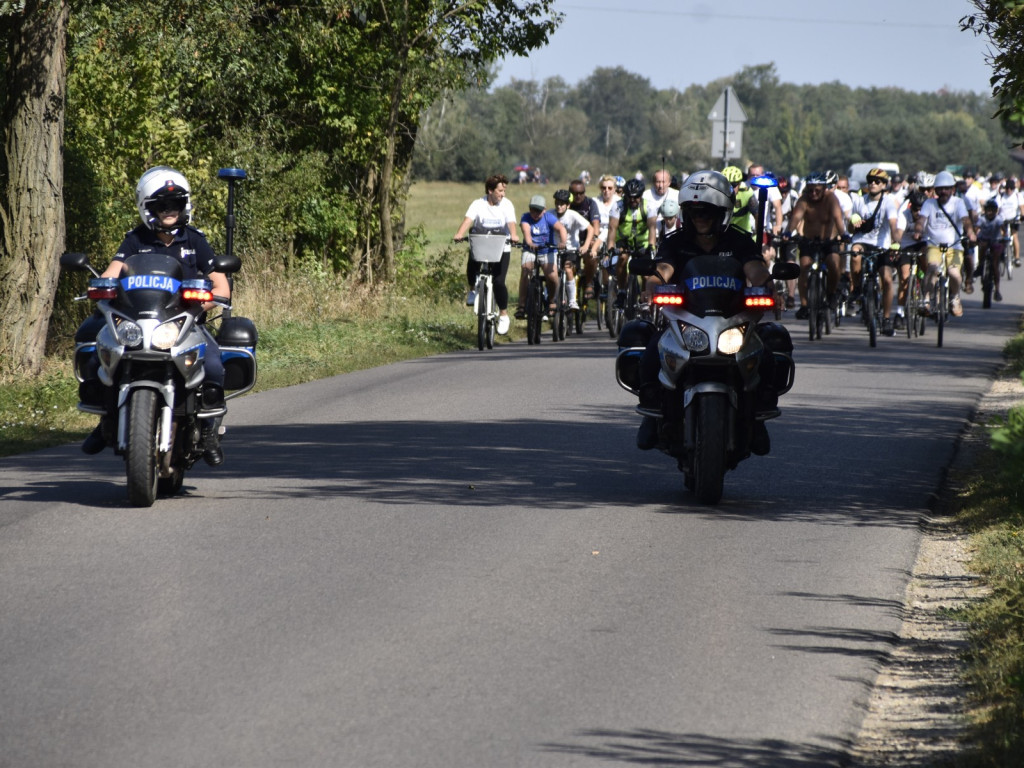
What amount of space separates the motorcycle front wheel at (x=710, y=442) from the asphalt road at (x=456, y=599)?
20cm

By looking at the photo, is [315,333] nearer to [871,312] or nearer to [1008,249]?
[871,312]

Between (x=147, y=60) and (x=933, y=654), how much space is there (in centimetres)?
1583

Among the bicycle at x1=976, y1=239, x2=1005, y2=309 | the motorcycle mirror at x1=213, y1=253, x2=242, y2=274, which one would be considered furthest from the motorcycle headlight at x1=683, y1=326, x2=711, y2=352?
the bicycle at x1=976, y1=239, x2=1005, y2=309

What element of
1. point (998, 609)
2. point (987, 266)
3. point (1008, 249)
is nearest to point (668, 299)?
point (998, 609)

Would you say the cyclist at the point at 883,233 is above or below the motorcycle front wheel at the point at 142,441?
above

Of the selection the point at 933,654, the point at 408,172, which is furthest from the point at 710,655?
the point at 408,172

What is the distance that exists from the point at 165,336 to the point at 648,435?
269cm

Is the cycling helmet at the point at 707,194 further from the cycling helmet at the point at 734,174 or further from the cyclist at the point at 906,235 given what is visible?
the cyclist at the point at 906,235

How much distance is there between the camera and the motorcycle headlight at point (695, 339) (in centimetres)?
895

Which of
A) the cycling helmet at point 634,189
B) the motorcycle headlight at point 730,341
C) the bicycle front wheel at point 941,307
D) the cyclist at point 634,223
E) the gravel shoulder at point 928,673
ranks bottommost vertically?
the gravel shoulder at point 928,673

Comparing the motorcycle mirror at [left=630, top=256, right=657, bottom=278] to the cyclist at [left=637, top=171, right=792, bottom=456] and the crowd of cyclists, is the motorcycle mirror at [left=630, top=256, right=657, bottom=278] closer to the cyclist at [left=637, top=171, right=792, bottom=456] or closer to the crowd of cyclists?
the cyclist at [left=637, top=171, right=792, bottom=456]

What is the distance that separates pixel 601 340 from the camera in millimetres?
21391

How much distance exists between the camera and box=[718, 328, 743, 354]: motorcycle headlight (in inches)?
352

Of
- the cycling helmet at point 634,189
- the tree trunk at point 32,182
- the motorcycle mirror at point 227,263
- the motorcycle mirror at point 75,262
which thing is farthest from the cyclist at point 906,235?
the motorcycle mirror at point 75,262
